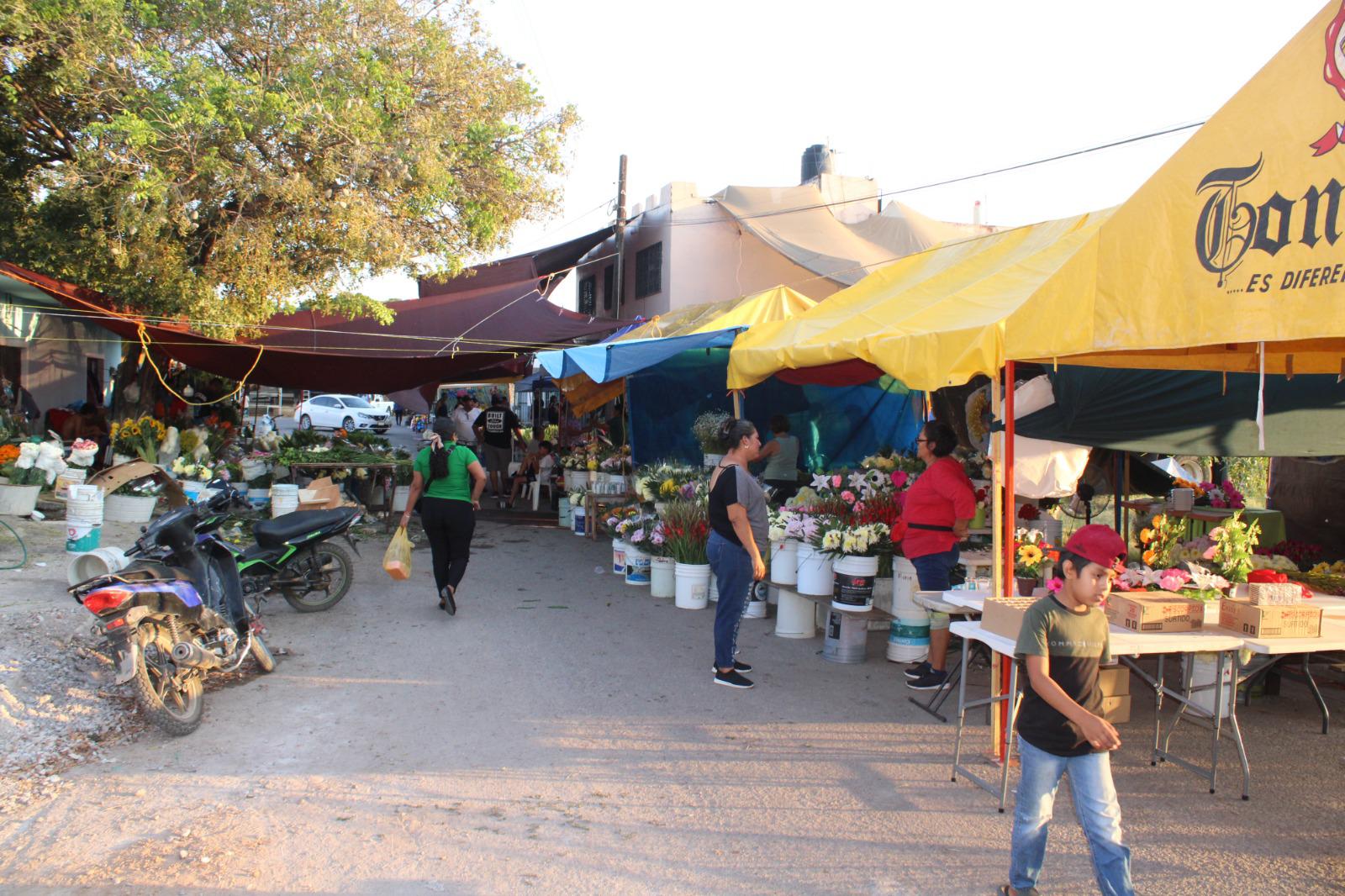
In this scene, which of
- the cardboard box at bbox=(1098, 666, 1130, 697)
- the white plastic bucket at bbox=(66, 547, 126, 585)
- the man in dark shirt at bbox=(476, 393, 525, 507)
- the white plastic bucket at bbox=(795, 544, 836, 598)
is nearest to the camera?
the cardboard box at bbox=(1098, 666, 1130, 697)

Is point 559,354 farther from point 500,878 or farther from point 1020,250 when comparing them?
point 500,878

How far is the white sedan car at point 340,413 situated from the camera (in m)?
35.5

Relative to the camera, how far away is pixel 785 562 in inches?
303

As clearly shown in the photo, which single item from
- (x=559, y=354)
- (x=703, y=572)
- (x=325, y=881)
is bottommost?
(x=325, y=881)

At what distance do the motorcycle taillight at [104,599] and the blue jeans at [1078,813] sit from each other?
4.59m

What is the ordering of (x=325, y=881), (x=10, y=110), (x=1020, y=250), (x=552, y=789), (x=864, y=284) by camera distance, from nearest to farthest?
(x=325, y=881) < (x=552, y=789) < (x=1020, y=250) < (x=864, y=284) < (x=10, y=110)

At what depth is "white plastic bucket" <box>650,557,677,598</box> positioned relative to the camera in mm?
9125

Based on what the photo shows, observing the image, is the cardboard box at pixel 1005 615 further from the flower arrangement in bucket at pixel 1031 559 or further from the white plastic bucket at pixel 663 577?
the white plastic bucket at pixel 663 577

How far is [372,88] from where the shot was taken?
1217cm

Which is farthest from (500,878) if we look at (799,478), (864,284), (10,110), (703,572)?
(10,110)

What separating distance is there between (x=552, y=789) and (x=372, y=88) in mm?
10625

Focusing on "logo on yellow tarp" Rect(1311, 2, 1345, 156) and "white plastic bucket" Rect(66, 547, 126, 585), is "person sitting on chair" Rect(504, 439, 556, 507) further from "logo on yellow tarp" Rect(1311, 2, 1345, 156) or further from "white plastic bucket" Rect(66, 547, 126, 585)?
"logo on yellow tarp" Rect(1311, 2, 1345, 156)

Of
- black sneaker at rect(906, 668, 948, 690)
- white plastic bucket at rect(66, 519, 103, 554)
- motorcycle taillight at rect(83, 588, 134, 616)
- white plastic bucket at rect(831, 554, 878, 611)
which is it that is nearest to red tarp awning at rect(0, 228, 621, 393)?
white plastic bucket at rect(66, 519, 103, 554)

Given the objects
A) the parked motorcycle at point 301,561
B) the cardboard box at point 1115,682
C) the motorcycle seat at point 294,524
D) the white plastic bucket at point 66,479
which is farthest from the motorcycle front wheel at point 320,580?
the cardboard box at point 1115,682
